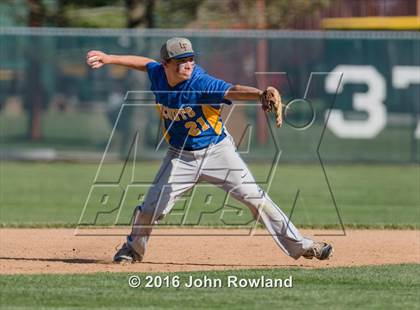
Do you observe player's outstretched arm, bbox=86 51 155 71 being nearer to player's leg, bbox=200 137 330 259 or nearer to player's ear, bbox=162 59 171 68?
player's ear, bbox=162 59 171 68

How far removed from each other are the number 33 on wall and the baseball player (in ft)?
39.3

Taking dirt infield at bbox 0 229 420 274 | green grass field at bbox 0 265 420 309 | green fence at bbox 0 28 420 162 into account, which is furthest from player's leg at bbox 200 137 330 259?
green fence at bbox 0 28 420 162

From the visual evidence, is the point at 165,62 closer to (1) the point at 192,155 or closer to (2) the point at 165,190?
(1) the point at 192,155

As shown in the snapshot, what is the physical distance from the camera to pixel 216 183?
9.03 metres

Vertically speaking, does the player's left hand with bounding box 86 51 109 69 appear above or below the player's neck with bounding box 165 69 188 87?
above

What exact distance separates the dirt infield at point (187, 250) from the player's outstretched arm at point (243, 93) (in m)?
1.63

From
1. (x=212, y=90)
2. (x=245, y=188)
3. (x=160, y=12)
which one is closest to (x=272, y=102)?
(x=212, y=90)

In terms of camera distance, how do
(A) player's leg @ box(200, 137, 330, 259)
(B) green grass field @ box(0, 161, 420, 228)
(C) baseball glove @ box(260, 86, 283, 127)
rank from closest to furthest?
(C) baseball glove @ box(260, 86, 283, 127) → (A) player's leg @ box(200, 137, 330, 259) → (B) green grass field @ box(0, 161, 420, 228)

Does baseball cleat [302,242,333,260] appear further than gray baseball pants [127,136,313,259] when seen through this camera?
Yes

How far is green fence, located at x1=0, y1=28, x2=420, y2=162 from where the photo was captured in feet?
68.4

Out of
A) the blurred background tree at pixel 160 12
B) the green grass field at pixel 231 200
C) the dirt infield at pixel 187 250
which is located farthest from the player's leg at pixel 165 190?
the blurred background tree at pixel 160 12

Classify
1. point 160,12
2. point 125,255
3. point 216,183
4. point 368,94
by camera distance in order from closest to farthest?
point 216,183
point 125,255
point 368,94
point 160,12

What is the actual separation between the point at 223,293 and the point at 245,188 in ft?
4.64

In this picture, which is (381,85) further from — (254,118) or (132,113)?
(132,113)
